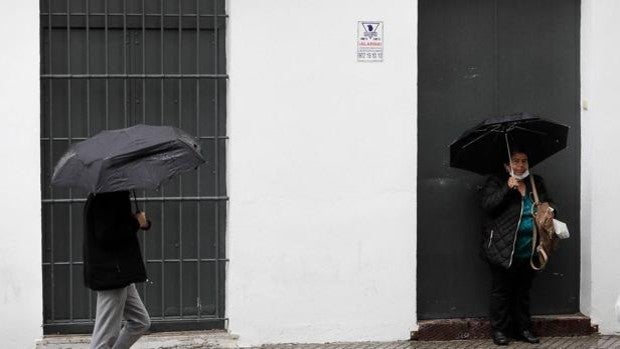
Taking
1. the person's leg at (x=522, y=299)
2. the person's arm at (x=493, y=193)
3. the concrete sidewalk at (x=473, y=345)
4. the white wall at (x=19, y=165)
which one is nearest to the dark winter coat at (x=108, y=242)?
the white wall at (x=19, y=165)

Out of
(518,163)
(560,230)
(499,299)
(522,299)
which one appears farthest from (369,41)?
(522,299)

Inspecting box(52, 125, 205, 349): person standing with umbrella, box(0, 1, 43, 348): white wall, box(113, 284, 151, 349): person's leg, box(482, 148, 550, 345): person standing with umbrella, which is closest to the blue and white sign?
box(482, 148, 550, 345): person standing with umbrella

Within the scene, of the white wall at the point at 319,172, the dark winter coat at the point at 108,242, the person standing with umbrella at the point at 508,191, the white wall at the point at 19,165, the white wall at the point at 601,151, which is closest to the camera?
the dark winter coat at the point at 108,242

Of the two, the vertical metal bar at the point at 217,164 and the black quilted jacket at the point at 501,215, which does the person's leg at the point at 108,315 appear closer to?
the vertical metal bar at the point at 217,164

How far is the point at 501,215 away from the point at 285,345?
6.69 ft

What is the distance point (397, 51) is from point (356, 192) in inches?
46.9

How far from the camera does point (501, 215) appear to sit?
868 cm

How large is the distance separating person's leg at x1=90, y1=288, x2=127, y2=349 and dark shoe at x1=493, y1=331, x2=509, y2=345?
3188mm

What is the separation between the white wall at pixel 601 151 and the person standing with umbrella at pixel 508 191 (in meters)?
0.58

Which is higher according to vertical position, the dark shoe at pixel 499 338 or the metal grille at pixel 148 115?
the metal grille at pixel 148 115

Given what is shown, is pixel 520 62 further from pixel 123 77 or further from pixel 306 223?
pixel 123 77

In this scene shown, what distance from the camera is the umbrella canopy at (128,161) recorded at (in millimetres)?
6727

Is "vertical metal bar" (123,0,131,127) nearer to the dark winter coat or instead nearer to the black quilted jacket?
the dark winter coat

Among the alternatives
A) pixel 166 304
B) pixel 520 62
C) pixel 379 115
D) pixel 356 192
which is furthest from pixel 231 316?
pixel 520 62
